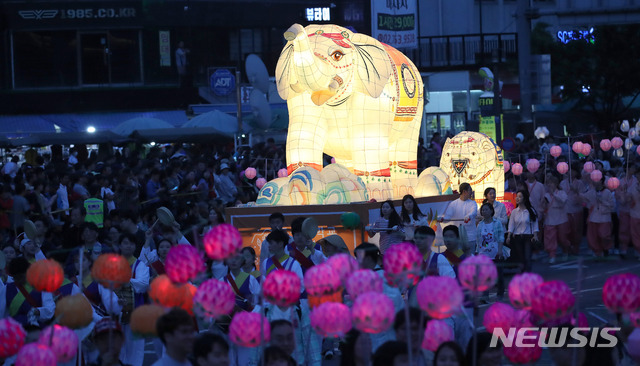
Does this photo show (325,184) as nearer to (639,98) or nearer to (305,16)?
(305,16)

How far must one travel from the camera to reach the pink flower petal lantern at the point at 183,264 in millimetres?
5676

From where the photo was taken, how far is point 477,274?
5.46 metres

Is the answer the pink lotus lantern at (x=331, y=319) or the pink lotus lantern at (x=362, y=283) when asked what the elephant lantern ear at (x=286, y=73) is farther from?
the pink lotus lantern at (x=331, y=319)

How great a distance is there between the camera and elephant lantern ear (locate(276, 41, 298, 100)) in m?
11.2

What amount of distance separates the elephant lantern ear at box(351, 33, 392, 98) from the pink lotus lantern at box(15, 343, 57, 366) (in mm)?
7267

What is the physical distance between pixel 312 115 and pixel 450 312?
6.60 m

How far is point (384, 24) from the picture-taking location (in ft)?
75.2

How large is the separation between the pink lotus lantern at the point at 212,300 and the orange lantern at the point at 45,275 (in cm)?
93

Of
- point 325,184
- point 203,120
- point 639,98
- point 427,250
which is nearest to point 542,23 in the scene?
point 639,98

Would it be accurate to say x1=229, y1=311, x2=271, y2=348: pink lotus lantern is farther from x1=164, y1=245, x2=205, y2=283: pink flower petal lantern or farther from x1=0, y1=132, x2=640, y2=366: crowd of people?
x1=164, y1=245, x2=205, y2=283: pink flower petal lantern

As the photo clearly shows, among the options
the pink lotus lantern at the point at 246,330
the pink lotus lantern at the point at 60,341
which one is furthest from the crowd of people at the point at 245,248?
the pink lotus lantern at the point at 60,341

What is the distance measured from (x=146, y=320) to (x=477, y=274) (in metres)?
1.79

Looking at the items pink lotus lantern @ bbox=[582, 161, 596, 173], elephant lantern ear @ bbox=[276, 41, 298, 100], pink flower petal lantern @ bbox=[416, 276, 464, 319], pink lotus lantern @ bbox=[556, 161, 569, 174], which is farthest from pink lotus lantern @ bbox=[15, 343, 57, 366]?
pink lotus lantern @ bbox=[556, 161, 569, 174]

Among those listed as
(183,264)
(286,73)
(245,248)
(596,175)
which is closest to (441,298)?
(183,264)
